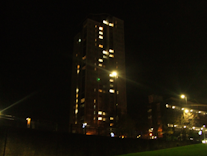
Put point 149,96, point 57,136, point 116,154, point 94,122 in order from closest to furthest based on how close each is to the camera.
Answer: point 57,136
point 116,154
point 94,122
point 149,96

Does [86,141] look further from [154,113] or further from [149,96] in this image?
[149,96]

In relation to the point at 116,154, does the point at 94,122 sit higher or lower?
higher

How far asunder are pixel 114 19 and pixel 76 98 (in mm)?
51151

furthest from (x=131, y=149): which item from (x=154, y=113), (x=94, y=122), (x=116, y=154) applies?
(x=154, y=113)

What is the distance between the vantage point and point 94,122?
348 ft

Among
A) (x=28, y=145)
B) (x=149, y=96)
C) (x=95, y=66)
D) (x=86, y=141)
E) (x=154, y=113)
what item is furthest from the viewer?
(x=149, y=96)

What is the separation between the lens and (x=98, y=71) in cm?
11706

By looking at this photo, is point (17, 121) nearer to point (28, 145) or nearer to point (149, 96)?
point (28, 145)

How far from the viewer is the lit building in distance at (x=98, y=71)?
109250 mm

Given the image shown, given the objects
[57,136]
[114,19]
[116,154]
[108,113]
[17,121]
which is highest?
[114,19]

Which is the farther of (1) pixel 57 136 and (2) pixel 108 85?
(2) pixel 108 85

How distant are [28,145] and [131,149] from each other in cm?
1493

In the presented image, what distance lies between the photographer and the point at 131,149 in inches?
1236

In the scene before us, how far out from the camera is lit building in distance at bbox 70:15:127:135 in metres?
109
